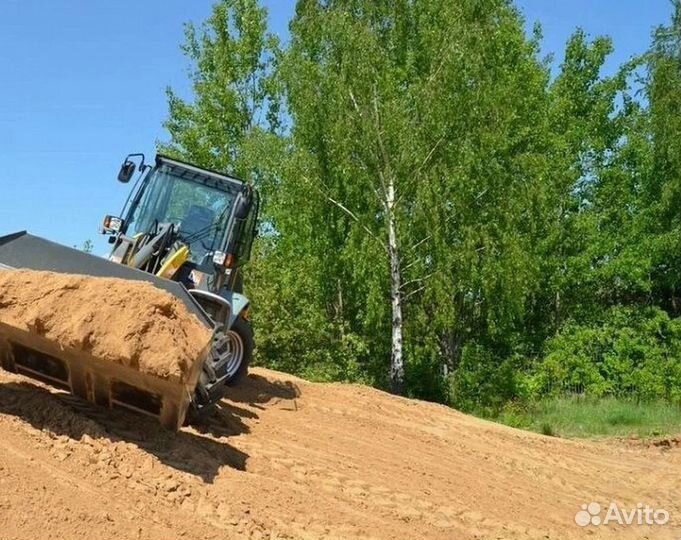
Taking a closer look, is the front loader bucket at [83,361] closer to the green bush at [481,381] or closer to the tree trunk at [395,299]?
the tree trunk at [395,299]

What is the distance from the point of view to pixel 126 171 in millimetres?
10445

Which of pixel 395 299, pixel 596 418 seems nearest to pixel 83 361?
pixel 395 299

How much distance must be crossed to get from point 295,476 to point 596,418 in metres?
12.0

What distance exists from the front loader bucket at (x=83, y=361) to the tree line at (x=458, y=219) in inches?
502

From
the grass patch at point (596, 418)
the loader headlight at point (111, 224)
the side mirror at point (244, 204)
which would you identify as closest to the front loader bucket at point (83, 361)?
the loader headlight at point (111, 224)

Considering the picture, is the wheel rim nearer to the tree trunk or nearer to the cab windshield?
the cab windshield

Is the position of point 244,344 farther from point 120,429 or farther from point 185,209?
point 120,429

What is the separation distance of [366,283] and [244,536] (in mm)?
14504

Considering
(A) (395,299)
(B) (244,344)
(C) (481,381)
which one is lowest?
(B) (244,344)

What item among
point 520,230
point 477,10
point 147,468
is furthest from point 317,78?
point 147,468

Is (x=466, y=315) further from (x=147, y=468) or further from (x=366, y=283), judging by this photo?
(x=147, y=468)

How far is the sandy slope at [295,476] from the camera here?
6004mm

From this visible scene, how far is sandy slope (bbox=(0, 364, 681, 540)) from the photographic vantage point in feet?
19.7

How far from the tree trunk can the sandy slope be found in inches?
263
